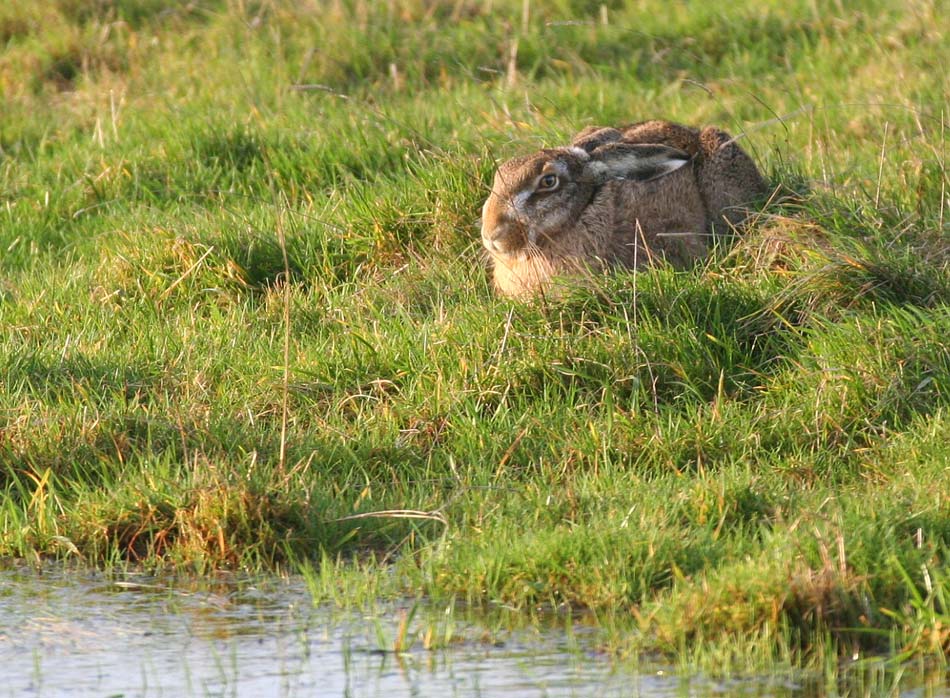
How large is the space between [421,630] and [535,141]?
12.4ft

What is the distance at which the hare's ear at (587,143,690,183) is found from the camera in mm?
6707

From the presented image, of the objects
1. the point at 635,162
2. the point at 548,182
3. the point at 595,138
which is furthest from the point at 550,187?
the point at 595,138

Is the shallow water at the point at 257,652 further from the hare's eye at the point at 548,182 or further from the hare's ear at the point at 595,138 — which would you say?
the hare's ear at the point at 595,138

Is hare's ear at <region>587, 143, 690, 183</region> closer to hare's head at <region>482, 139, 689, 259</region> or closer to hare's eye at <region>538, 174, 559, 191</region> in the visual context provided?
hare's head at <region>482, 139, 689, 259</region>

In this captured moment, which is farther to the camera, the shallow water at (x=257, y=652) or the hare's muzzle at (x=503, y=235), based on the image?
the hare's muzzle at (x=503, y=235)

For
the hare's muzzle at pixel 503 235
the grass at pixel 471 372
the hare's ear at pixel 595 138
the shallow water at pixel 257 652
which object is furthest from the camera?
the hare's ear at pixel 595 138

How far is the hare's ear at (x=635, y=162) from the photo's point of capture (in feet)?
22.0

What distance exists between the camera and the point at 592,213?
22.0 feet

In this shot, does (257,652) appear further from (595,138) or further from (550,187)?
(595,138)

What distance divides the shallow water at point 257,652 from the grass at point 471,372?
6.2 inches

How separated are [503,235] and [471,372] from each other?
0.86 m

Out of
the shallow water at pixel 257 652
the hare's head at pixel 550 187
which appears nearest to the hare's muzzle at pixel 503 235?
the hare's head at pixel 550 187

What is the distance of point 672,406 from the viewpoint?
5.73 meters

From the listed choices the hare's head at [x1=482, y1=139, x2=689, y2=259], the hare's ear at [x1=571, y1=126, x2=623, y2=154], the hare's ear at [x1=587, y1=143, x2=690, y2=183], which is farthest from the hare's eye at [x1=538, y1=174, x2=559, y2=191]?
the hare's ear at [x1=571, y1=126, x2=623, y2=154]
